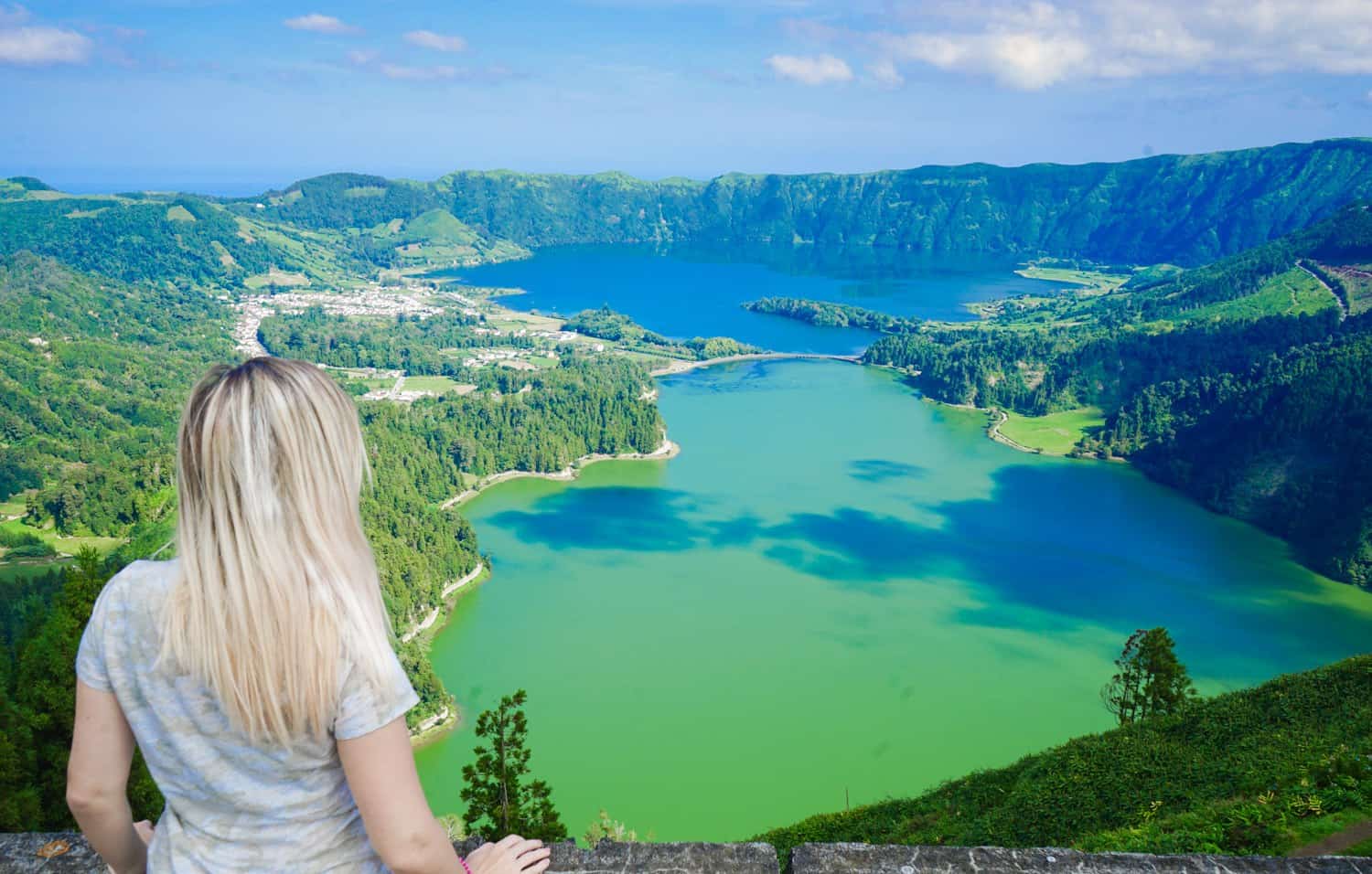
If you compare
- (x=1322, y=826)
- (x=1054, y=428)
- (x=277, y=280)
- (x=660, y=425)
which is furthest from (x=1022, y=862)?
(x=277, y=280)

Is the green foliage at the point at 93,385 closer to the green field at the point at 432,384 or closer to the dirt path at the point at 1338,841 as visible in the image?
the green field at the point at 432,384

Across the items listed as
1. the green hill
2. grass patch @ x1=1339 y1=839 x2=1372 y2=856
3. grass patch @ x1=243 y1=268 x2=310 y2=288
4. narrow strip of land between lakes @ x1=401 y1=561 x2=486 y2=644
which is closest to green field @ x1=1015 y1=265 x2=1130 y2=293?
narrow strip of land between lakes @ x1=401 y1=561 x2=486 y2=644

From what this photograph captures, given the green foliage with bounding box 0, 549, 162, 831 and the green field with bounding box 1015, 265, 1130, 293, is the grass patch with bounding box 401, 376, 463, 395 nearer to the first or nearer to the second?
the green foliage with bounding box 0, 549, 162, 831

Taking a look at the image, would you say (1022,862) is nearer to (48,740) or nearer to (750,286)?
(48,740)

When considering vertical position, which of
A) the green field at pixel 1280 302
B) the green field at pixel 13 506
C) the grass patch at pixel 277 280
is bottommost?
the green field at pixel 13 506

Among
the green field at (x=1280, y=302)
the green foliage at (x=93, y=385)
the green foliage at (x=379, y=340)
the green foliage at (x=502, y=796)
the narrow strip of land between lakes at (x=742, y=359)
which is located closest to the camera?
the green foliage at (x=502, y=796)

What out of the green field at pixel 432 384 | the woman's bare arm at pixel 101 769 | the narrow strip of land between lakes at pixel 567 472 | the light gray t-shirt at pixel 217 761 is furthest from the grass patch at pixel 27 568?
the light gray t-shirt at pixel 217 761

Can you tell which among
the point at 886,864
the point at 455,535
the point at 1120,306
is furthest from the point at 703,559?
the point at 1120,306
